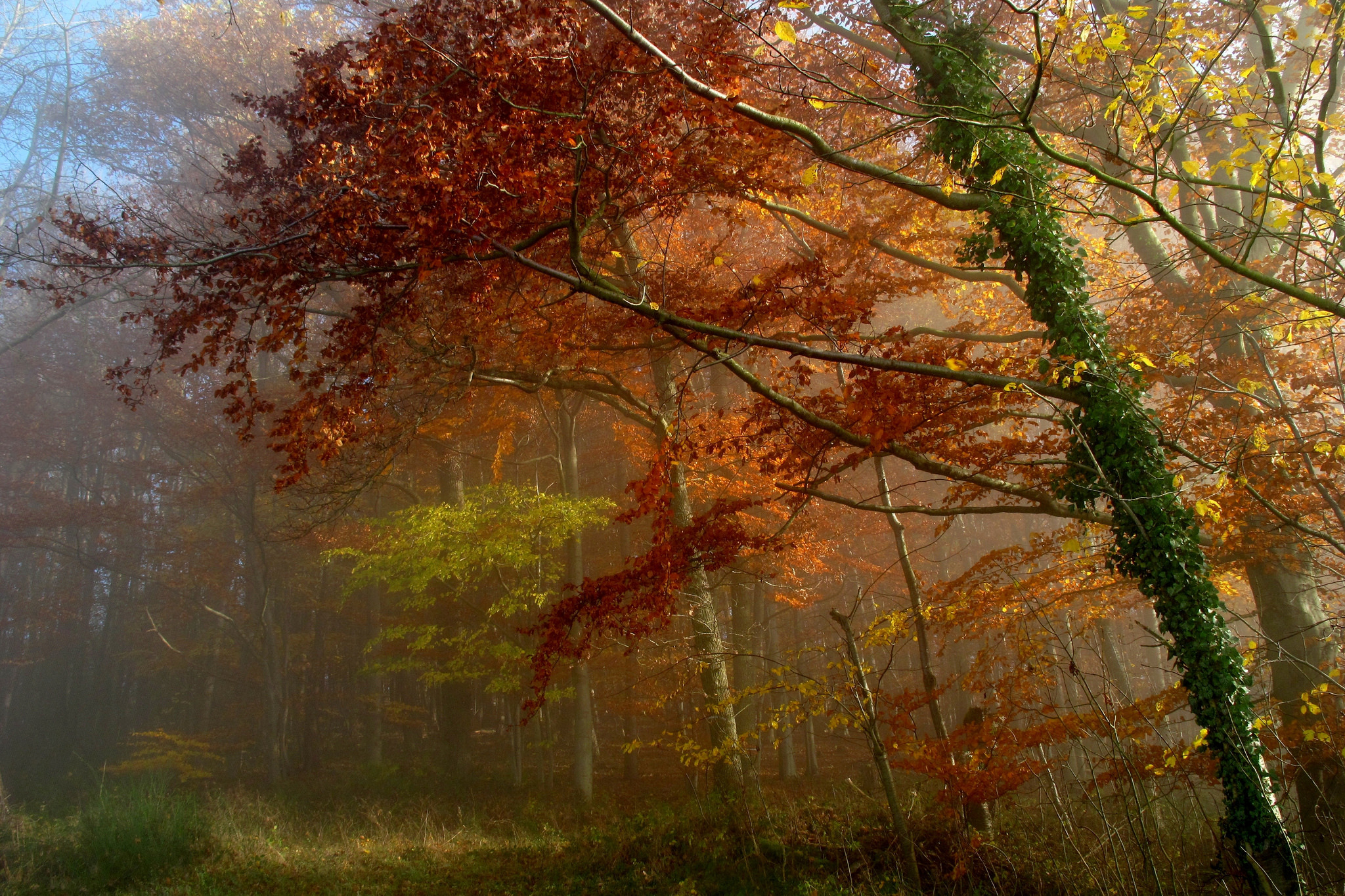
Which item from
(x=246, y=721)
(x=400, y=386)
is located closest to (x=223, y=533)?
(x=246, y=721)

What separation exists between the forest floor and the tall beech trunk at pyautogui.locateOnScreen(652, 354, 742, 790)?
616mm

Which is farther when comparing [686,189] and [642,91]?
[686,189]

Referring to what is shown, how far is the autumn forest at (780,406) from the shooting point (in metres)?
4.48

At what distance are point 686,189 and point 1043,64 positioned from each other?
367 centimetres

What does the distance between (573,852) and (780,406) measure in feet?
18.7

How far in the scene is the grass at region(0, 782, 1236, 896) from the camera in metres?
5.44

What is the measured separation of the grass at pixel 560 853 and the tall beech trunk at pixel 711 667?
0.62 meters

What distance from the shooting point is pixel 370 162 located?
485 centimetres

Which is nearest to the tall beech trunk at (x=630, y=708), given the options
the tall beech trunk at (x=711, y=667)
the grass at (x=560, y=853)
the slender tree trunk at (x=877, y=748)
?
the grass at (x=560, y=853)

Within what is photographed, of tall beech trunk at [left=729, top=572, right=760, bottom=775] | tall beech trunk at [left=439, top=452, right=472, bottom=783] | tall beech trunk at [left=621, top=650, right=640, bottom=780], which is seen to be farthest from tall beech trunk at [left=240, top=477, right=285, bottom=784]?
tall beech trunk at [left=729, top=572, right=760, bottom=775]

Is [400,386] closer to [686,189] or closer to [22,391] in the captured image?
[686,189]

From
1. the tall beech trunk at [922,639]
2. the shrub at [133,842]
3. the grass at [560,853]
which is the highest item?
the tall beech trunk at [922,639]

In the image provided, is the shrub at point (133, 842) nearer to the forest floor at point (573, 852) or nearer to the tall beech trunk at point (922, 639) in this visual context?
the forest floor at point (573, 852)

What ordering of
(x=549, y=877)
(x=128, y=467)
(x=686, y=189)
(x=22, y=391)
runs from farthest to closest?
(x=22, y=391) < (x=128, y=467) < (x=549, y=877) < (x=686, y=189)
